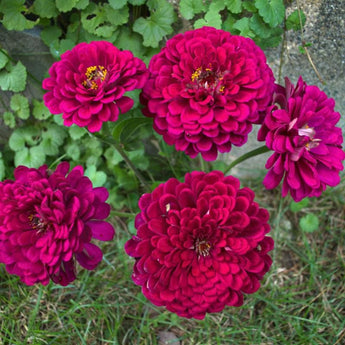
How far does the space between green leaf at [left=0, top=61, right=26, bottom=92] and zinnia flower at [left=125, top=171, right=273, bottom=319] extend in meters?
0.70

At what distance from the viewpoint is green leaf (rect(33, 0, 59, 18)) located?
4.17 ft

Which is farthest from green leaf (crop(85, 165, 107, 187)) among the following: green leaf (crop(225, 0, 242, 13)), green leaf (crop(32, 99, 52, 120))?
green leaf (crop(225, 0, 242, 13))

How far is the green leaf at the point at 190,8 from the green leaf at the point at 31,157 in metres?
0.66

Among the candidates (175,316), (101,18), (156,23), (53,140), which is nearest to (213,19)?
(156,23)

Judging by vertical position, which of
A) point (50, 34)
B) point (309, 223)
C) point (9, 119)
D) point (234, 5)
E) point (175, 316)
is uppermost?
point (234, 5)

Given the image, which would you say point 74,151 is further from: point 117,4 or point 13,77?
point 117,4

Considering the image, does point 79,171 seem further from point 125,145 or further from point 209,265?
point 209,265

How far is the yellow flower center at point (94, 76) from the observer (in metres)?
0.94

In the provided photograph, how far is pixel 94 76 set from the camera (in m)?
0.96

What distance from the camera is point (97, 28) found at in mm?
1307

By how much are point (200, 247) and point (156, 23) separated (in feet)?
2.32

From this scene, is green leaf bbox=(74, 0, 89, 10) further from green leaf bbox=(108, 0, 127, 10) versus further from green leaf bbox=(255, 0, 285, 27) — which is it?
green leaf bbox=(255, 0, 285, 27)

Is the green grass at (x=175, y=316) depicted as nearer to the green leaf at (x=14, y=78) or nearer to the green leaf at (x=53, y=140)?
the green leaf at (x=53, y=140)

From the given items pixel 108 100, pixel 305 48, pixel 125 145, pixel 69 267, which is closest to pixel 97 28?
pixel 125 145
